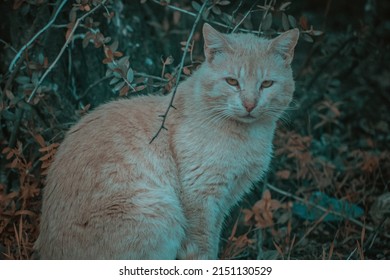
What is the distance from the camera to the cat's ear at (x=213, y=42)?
127 inches

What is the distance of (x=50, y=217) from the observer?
320cm

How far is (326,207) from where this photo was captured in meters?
4.38

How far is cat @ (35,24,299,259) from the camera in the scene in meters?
3.06

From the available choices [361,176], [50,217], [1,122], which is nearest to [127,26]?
[1,122]

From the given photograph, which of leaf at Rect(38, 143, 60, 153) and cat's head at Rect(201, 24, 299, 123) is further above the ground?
cat's head at Rect(201, 24, 299, 123)

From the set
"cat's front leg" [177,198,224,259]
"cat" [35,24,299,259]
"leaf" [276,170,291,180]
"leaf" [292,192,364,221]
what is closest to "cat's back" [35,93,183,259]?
"cat" [35,24,299,259]

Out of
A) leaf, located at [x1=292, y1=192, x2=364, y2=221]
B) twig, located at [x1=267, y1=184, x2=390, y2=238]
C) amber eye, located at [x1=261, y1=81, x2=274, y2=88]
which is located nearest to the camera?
amber eye, located at [x1=261, y1=81, x2=274, y2=88]

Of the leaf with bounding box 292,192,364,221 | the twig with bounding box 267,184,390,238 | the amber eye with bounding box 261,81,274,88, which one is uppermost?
the amber eye with bounding box 261,81,274,88

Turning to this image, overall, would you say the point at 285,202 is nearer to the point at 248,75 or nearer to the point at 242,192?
the point at 242,192

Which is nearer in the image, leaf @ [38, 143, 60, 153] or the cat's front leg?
the cat's front leg

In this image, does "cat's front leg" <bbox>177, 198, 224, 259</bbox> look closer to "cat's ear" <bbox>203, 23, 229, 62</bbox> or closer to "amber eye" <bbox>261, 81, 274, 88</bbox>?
"amber eye" <bbox>261, 81, 274, 88</bbox>

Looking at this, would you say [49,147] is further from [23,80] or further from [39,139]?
[23,80]

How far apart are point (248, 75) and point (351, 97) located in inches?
105

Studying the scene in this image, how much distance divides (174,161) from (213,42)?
668 mm
